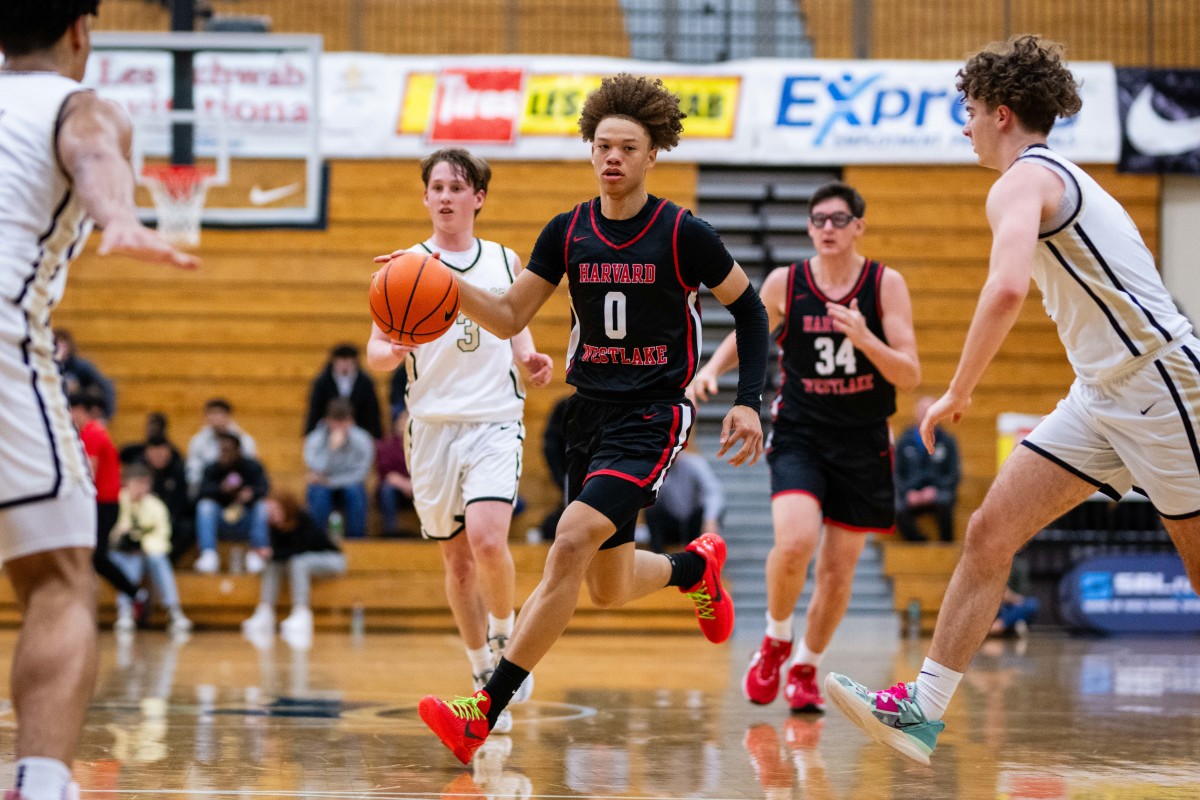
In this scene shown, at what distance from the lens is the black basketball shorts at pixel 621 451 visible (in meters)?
4.68

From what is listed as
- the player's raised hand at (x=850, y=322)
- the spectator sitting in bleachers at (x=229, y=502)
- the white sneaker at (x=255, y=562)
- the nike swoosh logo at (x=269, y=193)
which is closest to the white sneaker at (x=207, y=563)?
the spectator sitting in bleachers at (x=229, y=502)

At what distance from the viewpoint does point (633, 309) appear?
4832 millimetres

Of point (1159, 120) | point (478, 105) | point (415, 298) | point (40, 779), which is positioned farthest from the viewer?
point (1159, 120)

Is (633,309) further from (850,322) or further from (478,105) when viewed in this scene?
(478,105)

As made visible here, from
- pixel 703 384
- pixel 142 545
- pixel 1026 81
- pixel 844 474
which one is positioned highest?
pixel 1026 81

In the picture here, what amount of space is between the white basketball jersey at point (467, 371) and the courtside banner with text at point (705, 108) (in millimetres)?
8823

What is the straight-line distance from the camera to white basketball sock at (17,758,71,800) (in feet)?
9.31

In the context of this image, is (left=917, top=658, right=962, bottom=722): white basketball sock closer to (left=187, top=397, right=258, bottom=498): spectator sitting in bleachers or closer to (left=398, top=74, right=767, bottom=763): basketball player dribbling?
(left=398, top=74, right=767, bottom=763): basketball player dribbling

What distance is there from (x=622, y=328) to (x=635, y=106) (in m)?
0.76

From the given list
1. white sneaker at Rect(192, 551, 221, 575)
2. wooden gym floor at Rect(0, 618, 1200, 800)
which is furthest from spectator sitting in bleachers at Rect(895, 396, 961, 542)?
white sneaker at Rect(192, 551, 221, 575)

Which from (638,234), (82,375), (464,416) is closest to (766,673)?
(464,416)

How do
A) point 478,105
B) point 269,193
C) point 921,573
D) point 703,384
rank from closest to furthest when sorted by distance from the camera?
point 703,384 < point 269,193 < point 921,573 < point 478,105

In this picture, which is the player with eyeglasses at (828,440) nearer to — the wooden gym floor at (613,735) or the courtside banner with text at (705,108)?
the wooden gym floor at (613,735)

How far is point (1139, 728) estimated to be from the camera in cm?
608
